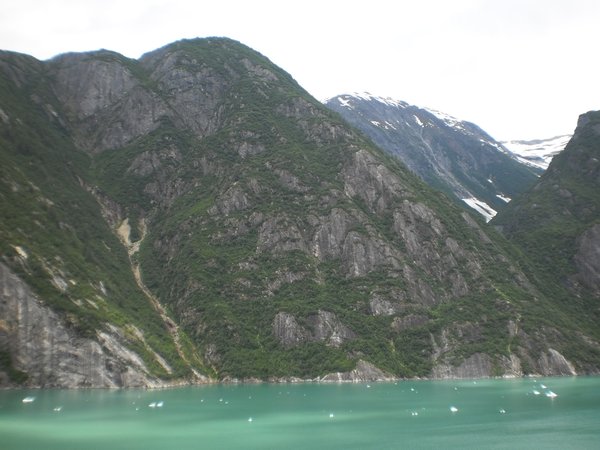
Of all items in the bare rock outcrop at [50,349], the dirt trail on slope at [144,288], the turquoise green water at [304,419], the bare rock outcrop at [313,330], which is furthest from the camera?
the bare rock outcrop at [313,330]

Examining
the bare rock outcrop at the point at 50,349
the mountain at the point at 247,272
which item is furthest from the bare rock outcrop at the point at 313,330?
the bare rock outcrop at the point at 50,349

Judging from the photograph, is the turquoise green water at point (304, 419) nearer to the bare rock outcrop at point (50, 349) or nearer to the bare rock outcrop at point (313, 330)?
the bare rock outcrop at point (50, 349)

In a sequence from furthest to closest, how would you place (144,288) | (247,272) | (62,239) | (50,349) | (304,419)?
1. (247,272)
2. (144,288)
3. (62,239)
4. (50,349)
5. (304,419)

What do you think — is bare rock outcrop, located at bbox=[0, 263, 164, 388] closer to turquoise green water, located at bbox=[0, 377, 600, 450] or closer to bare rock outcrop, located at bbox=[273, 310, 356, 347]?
turquoise green water, located at bbox=[0, 377, 600, 450]

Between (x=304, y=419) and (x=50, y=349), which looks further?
(x=50, y=349)

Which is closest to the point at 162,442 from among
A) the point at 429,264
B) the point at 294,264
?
the point at 294,264

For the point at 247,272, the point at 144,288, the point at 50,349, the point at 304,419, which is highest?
the point at 247,272

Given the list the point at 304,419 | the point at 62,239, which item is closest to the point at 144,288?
the point at 62,239

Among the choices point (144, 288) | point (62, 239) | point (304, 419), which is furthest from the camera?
point (144, 288)

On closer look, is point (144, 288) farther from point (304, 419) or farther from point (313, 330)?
point (304, 419)
